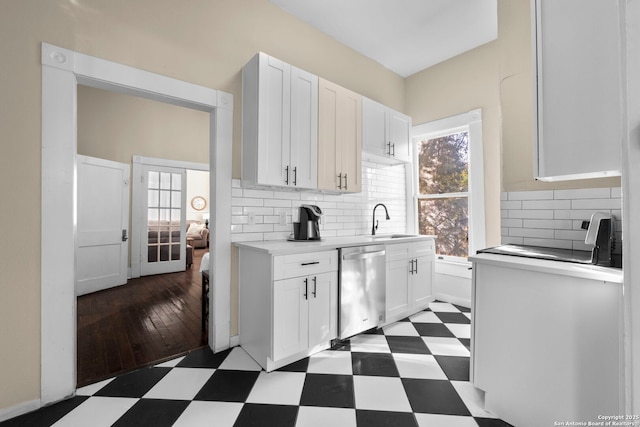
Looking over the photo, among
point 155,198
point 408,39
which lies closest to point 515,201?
point 408,39

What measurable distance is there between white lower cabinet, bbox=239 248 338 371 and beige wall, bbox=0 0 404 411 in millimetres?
946

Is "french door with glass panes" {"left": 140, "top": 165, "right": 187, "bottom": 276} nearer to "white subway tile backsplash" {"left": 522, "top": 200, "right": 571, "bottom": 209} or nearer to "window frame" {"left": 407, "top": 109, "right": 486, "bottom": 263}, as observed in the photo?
"window frame" {"left": 407, "top": 109, "right": 486, "bottom": 263}

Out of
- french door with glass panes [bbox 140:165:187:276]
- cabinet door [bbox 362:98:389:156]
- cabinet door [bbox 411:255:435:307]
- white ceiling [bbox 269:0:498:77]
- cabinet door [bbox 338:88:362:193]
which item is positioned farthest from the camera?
french door with glass panes [bbox 140:165:187:276]

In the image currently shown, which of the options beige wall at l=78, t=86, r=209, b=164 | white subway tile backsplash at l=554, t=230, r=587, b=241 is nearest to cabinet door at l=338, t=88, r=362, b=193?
white subway tile backsplash at l=554, t=230, r=587, b=241

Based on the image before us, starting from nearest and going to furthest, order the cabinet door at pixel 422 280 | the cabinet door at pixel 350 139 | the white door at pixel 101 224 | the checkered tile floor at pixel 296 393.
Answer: the checkered tile floor at pixel 296 393 < the cabinet door at pixel 350 139 < the cabinet door at pixel 422 280 < the white door at pixel 101 224

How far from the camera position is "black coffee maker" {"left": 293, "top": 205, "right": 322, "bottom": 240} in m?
2.57

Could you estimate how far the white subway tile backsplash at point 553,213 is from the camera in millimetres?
1778

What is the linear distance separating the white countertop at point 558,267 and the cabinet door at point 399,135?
6.92 feet

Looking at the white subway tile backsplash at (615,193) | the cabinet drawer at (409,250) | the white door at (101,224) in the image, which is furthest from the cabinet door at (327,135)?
the white door at (101,224)

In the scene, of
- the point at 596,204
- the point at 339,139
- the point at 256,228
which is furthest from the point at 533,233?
the point at 256,228

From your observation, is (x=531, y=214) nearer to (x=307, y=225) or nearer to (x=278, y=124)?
(x=307, y=225)

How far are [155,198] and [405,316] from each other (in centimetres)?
462

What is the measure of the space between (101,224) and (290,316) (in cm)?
373

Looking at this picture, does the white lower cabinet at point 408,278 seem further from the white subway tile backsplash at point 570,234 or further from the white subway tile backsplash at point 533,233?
the white subway tile backsplash at point 570,234
